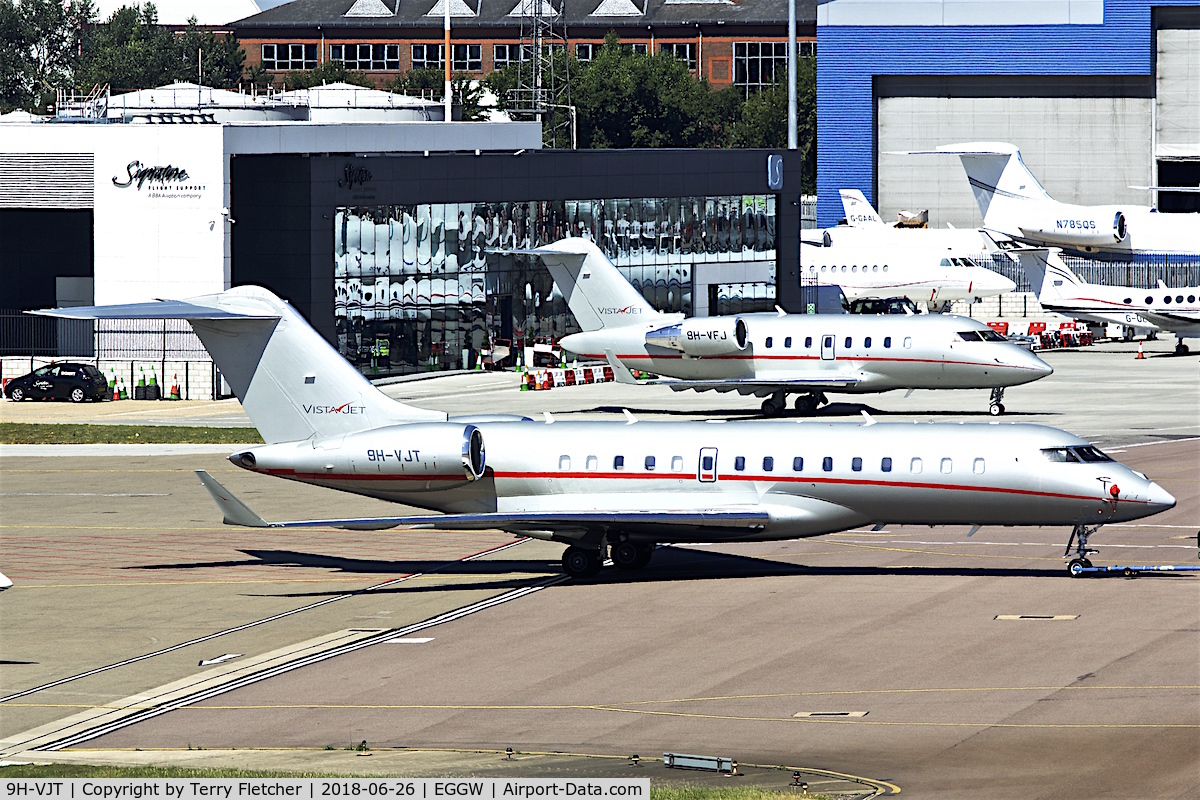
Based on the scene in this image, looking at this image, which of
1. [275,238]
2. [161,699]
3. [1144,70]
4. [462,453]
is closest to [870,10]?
[1144,70]

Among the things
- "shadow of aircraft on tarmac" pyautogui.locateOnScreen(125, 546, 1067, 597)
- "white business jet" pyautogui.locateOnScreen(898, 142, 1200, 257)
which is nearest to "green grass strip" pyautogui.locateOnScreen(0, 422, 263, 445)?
"shadow of aircraft on tarmac" pyautogui.locateOnScreen(125, 546, 1067, 597)

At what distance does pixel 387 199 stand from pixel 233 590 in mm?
43644

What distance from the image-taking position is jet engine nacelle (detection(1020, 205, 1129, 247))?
344ft

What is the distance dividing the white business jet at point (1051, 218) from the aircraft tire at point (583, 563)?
75890 millimetres

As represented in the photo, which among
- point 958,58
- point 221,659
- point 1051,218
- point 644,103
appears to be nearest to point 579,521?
point 221,659

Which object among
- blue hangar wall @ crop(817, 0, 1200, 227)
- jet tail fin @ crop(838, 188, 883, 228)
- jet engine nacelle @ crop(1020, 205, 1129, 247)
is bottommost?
jet engine nacelle @ crop(1020, 205, 1129, 247)

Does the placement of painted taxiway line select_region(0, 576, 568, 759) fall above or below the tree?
below

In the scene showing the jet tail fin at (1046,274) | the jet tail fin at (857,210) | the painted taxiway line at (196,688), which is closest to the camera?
the painted taxiway line at (196,688)

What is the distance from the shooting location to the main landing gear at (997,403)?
61.8m

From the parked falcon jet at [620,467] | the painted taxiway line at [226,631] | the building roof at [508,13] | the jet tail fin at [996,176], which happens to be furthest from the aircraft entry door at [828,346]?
the building roof at [508,13]

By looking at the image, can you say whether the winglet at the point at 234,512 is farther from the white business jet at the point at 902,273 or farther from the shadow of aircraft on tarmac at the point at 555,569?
the white business jet at the point at 902,273

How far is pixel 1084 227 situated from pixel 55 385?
60171 millimetres

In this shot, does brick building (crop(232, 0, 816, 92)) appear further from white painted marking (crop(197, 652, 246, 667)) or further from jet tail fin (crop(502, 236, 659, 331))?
white painted marking (crop(197, 652, 246, 667))

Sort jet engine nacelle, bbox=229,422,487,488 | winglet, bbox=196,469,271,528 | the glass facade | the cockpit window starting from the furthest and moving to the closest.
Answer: the glass facade
jet engine nacelle, bbox=229,422,487,488
the cockpit window
winglet, bbox=196,469,271,528
